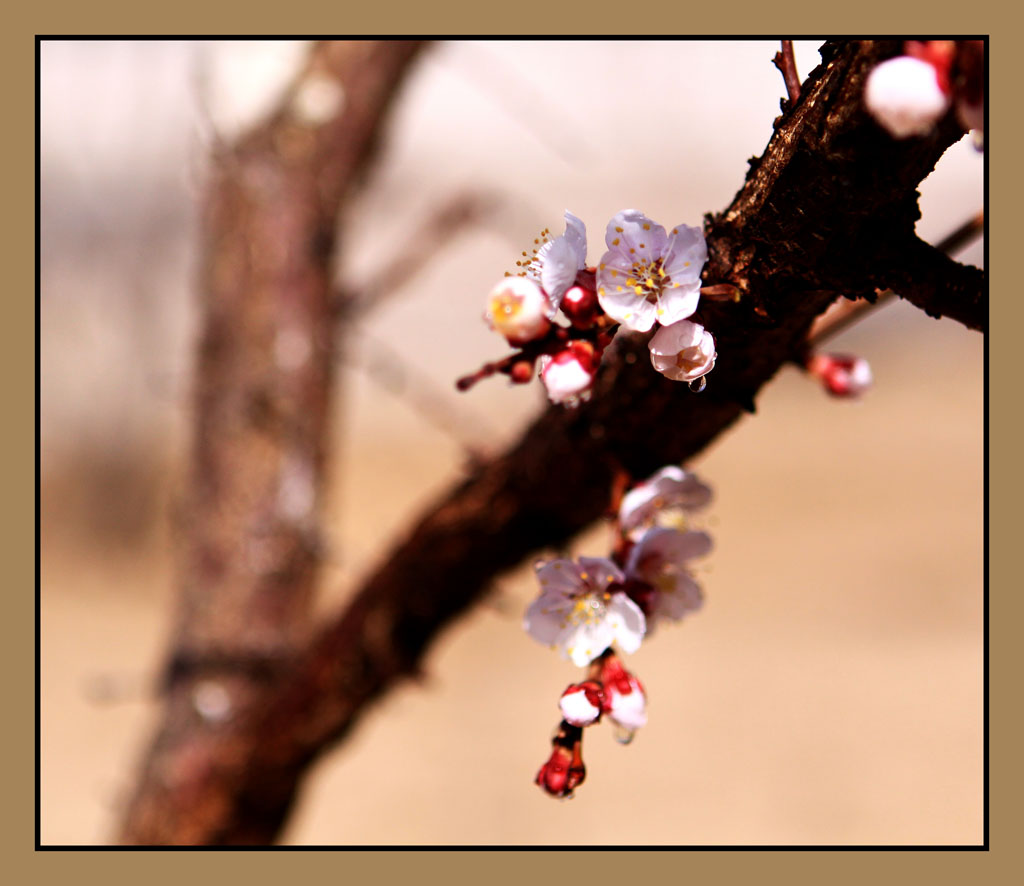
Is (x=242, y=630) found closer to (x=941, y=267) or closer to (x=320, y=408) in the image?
(x=320, y=408)

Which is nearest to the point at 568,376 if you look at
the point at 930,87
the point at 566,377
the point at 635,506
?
the point at 566,377

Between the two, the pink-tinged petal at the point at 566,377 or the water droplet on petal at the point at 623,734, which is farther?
the water droplet on petal at the point at 623,734

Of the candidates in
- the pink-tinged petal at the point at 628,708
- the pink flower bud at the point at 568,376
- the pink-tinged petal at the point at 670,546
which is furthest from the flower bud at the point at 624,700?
the pink flower bud at the point at 568,376

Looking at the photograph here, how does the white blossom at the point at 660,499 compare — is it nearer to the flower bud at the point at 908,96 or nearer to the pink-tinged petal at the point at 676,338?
the pink-tinged petal at the point at 676,338

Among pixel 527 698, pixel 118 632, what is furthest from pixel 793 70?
pixel 118 632

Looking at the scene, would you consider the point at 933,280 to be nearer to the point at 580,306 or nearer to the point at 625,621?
the point at 580,306

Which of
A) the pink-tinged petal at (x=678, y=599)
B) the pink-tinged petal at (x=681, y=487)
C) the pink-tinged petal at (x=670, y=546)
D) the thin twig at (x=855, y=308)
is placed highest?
the thin twig at (x=855, y=308)
